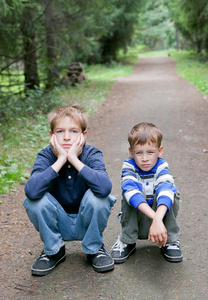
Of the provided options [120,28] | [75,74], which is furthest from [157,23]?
[75,74]

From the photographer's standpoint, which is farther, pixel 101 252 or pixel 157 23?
pixel 157 23

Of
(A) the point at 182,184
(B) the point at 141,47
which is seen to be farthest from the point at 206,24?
(B) the point at 141,47

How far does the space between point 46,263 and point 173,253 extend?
3.43 ft

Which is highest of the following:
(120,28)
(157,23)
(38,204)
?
(157,23)

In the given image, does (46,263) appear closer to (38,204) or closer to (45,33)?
(38,204)

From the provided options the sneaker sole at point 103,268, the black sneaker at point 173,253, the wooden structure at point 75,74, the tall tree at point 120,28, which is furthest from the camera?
the tall tree at point 120,28

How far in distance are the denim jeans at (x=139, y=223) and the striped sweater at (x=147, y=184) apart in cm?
10

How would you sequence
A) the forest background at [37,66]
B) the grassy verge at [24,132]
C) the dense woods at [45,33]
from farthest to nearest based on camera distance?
the dense woods at [45,33] → the forest background at [37,66] → the grassy verge at [24,132]

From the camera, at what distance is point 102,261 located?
2803 millimetres

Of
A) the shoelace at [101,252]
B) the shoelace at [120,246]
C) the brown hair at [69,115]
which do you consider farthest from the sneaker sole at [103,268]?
the brown hair at [69,115]

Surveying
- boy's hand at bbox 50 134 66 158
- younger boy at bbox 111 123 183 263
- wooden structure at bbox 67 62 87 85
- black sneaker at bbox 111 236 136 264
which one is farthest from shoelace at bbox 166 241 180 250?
wooden structure at bbox 67 62 87 85

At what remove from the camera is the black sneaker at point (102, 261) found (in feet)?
9.09

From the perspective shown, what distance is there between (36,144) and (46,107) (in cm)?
310

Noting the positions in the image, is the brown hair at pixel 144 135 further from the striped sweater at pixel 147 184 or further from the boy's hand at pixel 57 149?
the boy's hand at pixel 57 149
